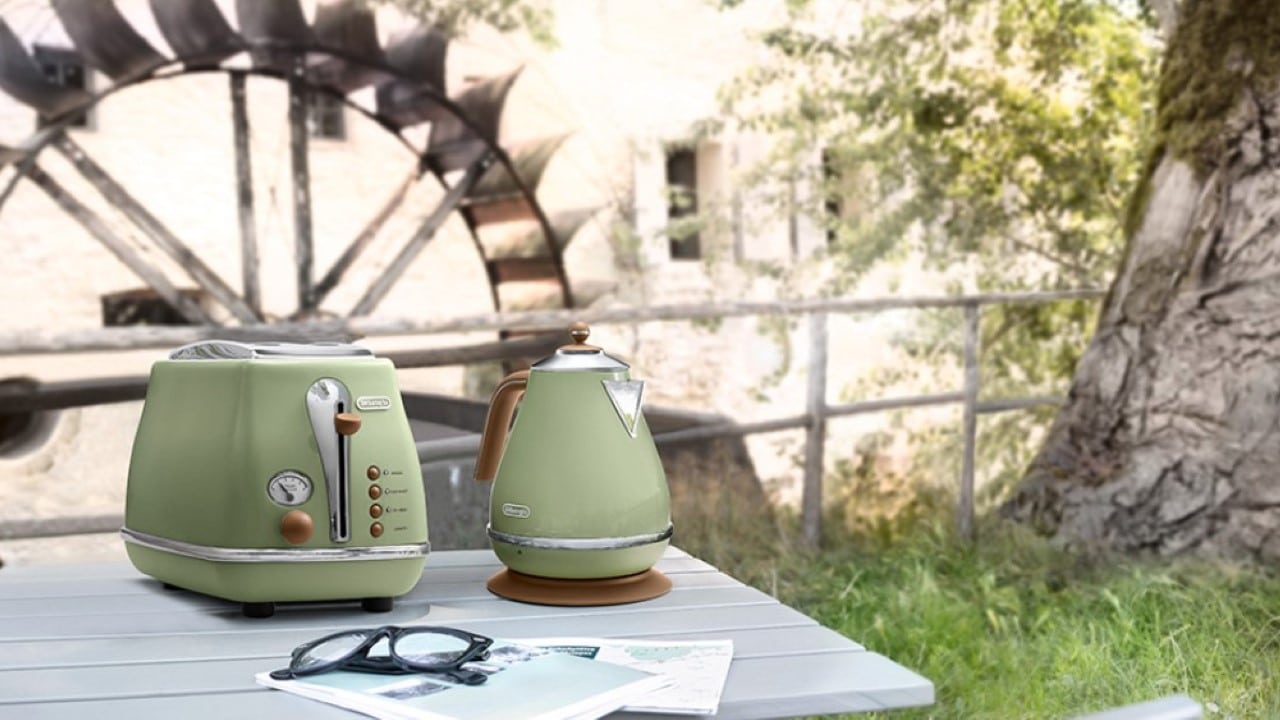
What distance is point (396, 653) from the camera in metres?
1.07

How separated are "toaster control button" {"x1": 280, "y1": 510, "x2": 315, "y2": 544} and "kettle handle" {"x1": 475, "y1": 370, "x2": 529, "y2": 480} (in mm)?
232

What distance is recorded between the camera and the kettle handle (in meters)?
1.43

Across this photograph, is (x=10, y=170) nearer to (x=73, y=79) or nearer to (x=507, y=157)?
(x=73, y=79)

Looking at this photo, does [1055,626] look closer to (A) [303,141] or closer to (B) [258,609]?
(B) [258,609]

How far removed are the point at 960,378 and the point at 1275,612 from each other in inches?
104

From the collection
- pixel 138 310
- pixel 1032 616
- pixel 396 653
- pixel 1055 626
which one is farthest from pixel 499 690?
pixel 138 310

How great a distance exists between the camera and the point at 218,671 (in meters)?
1.07

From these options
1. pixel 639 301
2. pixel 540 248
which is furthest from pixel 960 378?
pixel 540 248

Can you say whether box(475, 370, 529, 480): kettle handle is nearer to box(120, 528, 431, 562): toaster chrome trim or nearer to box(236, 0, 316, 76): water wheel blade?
box(120, 528, 431, 562): toaster chrome trim

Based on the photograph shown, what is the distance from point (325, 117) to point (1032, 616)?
13.1ft

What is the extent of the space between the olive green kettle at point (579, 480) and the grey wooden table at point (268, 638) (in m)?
0.05

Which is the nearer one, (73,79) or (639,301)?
(73,79)

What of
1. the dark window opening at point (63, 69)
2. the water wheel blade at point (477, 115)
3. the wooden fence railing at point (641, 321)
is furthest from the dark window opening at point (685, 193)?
the dark window opening at point (63, 69)

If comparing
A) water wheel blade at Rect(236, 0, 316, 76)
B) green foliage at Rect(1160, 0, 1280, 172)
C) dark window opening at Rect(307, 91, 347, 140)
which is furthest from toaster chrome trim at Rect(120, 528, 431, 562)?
dark window opening at Rect(307, 91, 347, 140)
